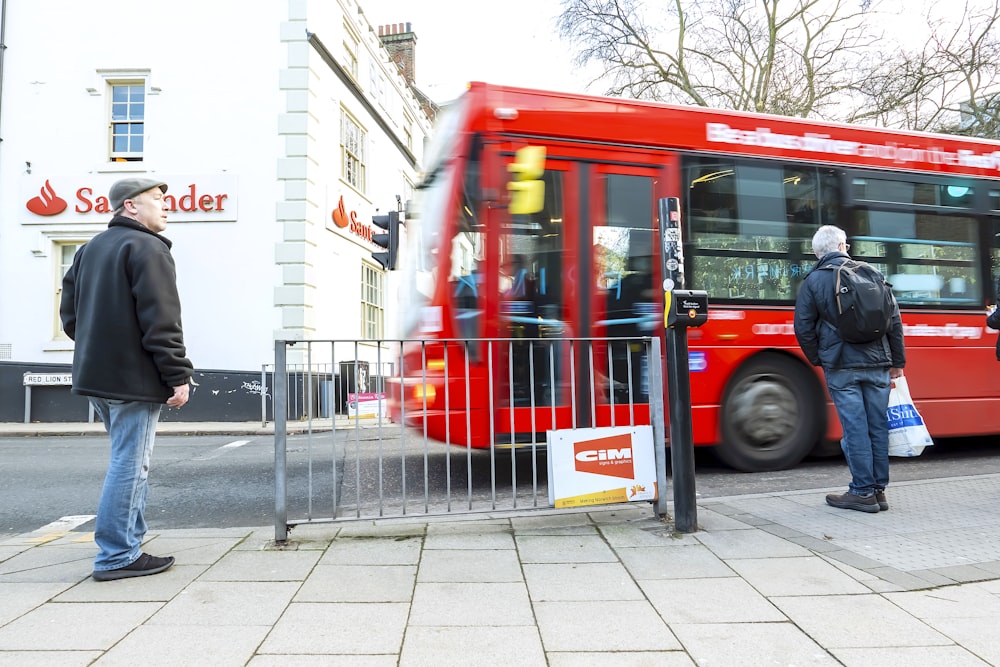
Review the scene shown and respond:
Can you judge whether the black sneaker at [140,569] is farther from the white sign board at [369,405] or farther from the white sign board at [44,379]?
the white sign board at [44,379]

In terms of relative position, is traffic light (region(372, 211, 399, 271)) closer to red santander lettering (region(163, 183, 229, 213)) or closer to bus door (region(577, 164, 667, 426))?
bus door (region(577, 164, 667, 426))

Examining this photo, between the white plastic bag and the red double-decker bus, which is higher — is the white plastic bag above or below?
below

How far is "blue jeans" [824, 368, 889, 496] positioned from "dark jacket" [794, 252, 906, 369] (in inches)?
3.2

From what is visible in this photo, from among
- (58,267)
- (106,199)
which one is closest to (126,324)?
(106,199)

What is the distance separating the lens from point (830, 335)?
4.52 meters

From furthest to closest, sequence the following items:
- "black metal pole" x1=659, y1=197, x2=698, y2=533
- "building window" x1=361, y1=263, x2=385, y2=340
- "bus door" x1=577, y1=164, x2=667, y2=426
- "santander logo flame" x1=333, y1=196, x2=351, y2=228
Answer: "building window" x1=361, y1=263, x2=385, y2=340 → "santander logo flame" x1=333, y1=196, x2=351, y2=228 → "bus door" x1=577, y1=164, x2=667, y2=426 → "black metal pole" x1=659, y1=197, x2=698, y2=533

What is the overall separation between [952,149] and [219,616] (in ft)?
Result: 25.3

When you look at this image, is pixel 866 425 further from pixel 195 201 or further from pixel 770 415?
pixel 195 201

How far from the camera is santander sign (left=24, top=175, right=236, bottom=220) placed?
1284 cm

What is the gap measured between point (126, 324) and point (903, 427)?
4789 mm

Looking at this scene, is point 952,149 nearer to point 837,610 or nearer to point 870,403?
point 870,403

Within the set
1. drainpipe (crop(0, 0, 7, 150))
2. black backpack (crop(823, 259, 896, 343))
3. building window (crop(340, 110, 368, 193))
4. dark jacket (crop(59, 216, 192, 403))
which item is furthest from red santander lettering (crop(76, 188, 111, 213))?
black backpack (crop(823, 259, 896, 343))

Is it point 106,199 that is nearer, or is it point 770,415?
point 770,415

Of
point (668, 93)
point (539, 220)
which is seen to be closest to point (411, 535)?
point (539, 220)
